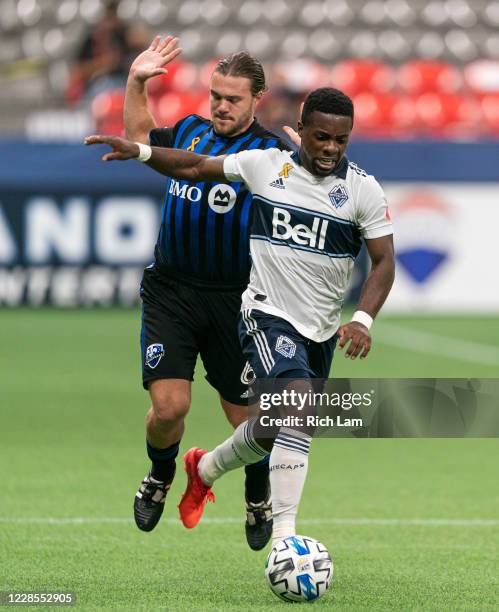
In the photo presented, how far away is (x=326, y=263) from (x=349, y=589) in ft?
4.18

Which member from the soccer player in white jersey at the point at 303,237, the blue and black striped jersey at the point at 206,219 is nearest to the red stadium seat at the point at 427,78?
the blue and black striped jersey at the point at 206,219

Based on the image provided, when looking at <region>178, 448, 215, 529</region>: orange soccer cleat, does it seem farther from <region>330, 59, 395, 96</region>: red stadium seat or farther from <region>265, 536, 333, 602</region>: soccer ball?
<region>330, 59, 395, 96</region>: red stadium seat

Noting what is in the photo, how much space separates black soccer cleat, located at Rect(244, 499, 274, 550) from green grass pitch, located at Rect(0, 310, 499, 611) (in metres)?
0.06

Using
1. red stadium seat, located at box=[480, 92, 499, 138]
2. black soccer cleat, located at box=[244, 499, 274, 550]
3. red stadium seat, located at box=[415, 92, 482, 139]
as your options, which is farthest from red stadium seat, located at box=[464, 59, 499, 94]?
black soccer cleat, located at box=[244, 499, 274, 550]

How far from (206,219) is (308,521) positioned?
1663 millimetres

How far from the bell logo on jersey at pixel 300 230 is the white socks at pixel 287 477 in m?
0.76

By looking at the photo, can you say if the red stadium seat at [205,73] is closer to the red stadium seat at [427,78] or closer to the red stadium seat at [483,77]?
the red stadium seat at [427,78]

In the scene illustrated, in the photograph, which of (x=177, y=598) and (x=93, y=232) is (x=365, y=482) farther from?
(x=93, y=232)

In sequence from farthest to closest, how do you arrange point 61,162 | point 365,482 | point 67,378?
1. point 61,162
2. point 67,378
3. point 365,482

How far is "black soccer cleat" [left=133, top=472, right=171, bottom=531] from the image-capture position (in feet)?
20.8

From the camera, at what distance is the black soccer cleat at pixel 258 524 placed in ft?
20.4

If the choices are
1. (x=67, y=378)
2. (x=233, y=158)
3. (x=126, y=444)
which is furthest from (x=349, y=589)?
(x=67, y=378)

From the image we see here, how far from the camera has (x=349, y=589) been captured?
5332mm

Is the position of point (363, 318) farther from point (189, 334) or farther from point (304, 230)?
point (189, 334)
